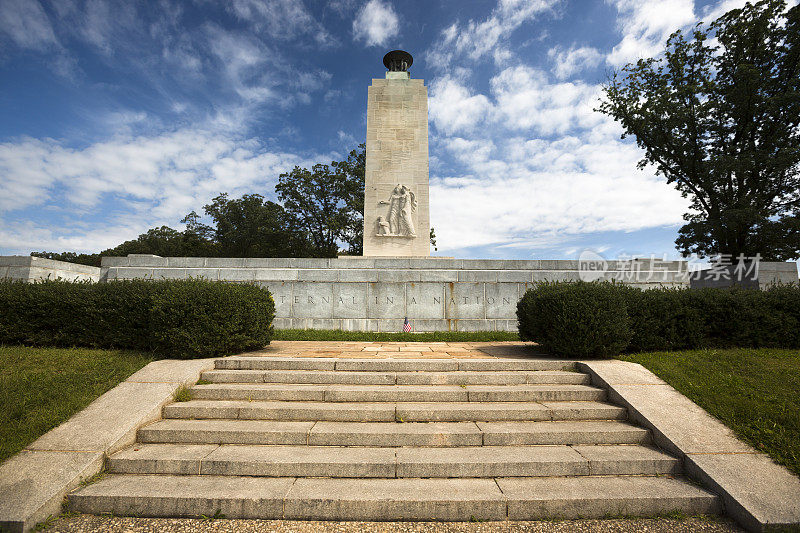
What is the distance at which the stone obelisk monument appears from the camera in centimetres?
1449

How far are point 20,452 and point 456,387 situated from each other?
5.51 meters

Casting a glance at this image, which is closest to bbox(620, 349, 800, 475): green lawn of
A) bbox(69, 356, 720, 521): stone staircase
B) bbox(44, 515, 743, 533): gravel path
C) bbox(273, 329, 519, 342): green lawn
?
bbox(69, 356, 720, 521): stone staircase

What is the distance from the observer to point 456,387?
592 centimetres

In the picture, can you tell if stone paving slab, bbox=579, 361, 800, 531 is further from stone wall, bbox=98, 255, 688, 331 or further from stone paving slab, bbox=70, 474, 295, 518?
stone wall, bbox=98, 255, 688, 331

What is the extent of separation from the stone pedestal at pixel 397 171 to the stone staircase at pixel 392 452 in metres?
8.44

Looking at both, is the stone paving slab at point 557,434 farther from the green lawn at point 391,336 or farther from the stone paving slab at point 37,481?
the green lawn at point 391,336

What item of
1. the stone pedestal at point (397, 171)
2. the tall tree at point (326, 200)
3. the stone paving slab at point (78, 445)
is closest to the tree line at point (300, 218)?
the tall tree at point (326, 200)

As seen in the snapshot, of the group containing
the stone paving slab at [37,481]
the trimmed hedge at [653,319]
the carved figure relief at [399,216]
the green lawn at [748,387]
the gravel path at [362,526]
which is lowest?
the gravel path at [362,526]

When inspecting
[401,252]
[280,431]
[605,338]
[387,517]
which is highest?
[401,252]

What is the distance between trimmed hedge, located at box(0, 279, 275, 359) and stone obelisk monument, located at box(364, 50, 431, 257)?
7061 millimetres

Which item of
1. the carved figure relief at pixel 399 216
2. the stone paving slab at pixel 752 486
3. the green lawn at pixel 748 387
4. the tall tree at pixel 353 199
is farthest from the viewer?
the tall tree at pixel 353 199

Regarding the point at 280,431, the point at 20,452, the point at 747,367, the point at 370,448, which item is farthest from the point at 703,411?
the point at 20,452

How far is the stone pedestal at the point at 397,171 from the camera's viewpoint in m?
14.5

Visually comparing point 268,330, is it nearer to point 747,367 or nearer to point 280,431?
point 280,431
